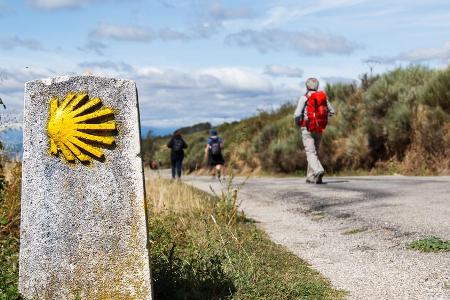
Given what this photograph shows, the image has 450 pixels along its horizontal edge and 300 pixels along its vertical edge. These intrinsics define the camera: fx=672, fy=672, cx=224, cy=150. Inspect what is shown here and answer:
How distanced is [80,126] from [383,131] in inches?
596

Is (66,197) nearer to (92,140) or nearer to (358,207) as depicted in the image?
(92,140)

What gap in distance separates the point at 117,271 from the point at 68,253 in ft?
1.13

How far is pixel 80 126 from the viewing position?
15.2 ft

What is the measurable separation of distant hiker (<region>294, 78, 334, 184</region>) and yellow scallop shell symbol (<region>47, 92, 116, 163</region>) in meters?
9.69

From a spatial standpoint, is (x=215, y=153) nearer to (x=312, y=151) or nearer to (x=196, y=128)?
(x=312, y=151)

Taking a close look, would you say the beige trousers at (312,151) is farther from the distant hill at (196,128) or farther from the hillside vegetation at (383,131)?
the distant hill at (196,128)

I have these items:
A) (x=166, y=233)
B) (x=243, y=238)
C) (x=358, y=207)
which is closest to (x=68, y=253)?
(x=166, y=233)

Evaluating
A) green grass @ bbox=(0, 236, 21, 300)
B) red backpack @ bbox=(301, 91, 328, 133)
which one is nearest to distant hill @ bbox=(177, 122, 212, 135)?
red backpack @ bbox=(301, 91, 328, 133)

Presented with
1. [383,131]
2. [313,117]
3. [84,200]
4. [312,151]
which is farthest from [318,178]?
[84,200]

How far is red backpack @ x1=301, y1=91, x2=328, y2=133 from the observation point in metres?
13.9

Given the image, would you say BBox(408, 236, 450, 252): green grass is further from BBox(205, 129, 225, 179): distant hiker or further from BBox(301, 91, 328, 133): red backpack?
BBox(205, 129, 225, 179): distant hiker

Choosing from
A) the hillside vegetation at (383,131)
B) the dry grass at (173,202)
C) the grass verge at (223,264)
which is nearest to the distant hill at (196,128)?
the hillside vegetation at (383,131)

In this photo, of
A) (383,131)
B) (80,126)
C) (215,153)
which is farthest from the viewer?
(215,153)

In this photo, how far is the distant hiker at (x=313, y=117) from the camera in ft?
45.5
